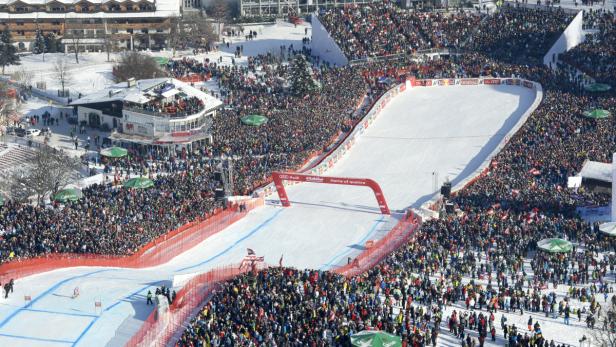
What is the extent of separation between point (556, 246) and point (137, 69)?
4177 cm

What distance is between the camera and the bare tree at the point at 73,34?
9314cm

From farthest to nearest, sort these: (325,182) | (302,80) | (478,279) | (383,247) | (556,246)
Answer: (302,80)
(325,182)
(383,247)
(556,246)
(478,279)

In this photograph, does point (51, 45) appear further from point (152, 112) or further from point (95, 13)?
point (152, 112)

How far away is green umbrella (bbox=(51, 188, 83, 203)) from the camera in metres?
59.4

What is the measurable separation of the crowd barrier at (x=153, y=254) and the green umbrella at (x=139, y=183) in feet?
13.2

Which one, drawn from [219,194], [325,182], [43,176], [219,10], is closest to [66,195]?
[43,176]

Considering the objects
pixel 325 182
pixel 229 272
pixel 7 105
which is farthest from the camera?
pixel 7 105

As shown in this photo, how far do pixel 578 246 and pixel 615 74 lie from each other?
97.9 ft

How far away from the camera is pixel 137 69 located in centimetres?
8506

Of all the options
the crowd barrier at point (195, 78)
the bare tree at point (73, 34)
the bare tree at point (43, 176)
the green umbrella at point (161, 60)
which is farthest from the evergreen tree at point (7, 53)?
the bare tree at point (43, 176)

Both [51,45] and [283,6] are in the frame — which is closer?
[51,45]

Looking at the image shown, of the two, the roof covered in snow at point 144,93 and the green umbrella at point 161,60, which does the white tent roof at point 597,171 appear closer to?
the roof covered in snow at point 144,93

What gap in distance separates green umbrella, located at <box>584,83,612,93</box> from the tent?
25758 millimetres

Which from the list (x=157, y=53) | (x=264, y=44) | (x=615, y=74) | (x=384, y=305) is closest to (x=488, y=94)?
(x=615, y=74)
